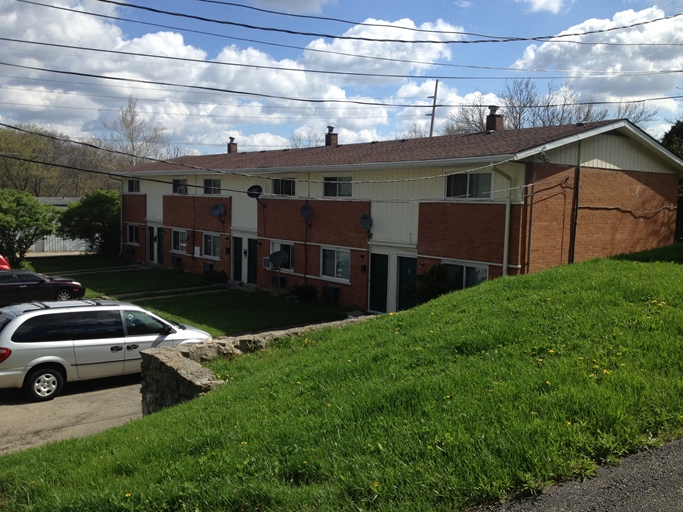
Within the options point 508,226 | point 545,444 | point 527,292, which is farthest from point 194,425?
point 508,226

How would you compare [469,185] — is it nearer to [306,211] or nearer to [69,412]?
[306,211]

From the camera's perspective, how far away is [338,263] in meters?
21.5

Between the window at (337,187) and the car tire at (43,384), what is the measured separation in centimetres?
1120

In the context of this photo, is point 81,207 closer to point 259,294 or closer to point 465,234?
point 259,294

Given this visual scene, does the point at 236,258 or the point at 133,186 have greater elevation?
the point at 133,186

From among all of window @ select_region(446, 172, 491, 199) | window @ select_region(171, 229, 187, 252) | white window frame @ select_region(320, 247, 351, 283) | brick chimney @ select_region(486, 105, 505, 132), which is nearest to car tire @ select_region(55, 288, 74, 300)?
white window frame @ select_region(320, 247, 351, 283)

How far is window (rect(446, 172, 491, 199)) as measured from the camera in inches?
659

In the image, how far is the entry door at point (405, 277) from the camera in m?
18.6

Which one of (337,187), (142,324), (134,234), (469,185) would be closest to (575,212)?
(469,185)

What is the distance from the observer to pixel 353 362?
788cm

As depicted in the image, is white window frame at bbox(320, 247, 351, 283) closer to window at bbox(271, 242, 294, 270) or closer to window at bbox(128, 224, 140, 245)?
window at bbox(271, 242, 294, 270)

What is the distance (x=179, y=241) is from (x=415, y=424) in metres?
26.9

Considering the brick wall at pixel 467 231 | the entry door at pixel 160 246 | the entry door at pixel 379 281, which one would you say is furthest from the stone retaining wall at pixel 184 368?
the entry door at pixel 160 246

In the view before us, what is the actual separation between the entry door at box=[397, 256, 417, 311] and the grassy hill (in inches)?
378
